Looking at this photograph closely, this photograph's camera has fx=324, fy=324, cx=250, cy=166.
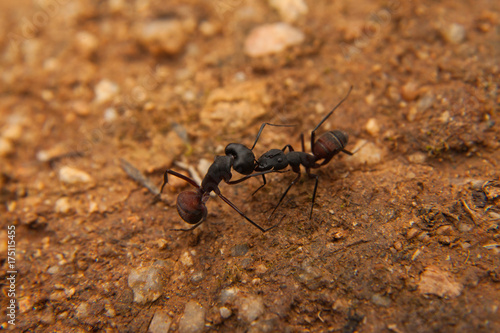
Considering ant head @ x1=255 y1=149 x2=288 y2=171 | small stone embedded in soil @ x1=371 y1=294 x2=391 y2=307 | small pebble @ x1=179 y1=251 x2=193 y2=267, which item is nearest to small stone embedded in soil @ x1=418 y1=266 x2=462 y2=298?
small stone embedded in soil @ x1=371 y1=294 x2=391 y2=307

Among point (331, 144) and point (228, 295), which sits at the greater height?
point (331, 144)

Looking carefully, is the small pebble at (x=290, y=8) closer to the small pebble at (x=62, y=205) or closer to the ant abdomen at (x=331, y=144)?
the ant abdomen at (x=331, y=144)

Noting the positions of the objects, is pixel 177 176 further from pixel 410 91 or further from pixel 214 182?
pixel 410 91

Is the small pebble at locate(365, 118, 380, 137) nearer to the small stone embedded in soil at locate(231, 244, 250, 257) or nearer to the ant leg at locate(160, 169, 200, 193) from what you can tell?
the small stone embedded in soil at locate(231, 244, 250, 257)

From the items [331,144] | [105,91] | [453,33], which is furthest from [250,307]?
[453,33]

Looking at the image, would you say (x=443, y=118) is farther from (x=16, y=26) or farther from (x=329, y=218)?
(x=16, y=26)

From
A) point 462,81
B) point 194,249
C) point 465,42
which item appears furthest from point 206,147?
point 465,42

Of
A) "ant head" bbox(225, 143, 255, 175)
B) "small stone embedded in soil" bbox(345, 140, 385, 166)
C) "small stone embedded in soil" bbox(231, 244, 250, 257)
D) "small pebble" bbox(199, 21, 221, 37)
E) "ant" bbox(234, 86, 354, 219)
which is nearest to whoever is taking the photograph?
"small stone embedded in soil" bbox(231, 244, 250, 257)

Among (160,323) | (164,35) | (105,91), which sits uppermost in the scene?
(164,35)

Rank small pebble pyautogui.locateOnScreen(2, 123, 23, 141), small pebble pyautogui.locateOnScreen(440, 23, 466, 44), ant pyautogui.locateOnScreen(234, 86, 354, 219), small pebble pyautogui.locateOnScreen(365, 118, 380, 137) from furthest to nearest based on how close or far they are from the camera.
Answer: small pebble pyautogui.locateOnScreen(2, 123, 23, 141)
small pebble pyautogui.locateOnScreen(440, 23, 466, 44)
small pebble pyautogui.locateOnScreen(365, 118, 380, 137)
ant pyautogui.locateOnScreen(234, 86, 354, 219)

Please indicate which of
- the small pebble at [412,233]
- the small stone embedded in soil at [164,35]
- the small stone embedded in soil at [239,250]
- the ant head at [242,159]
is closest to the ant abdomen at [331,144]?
the ant head at [242,159]
